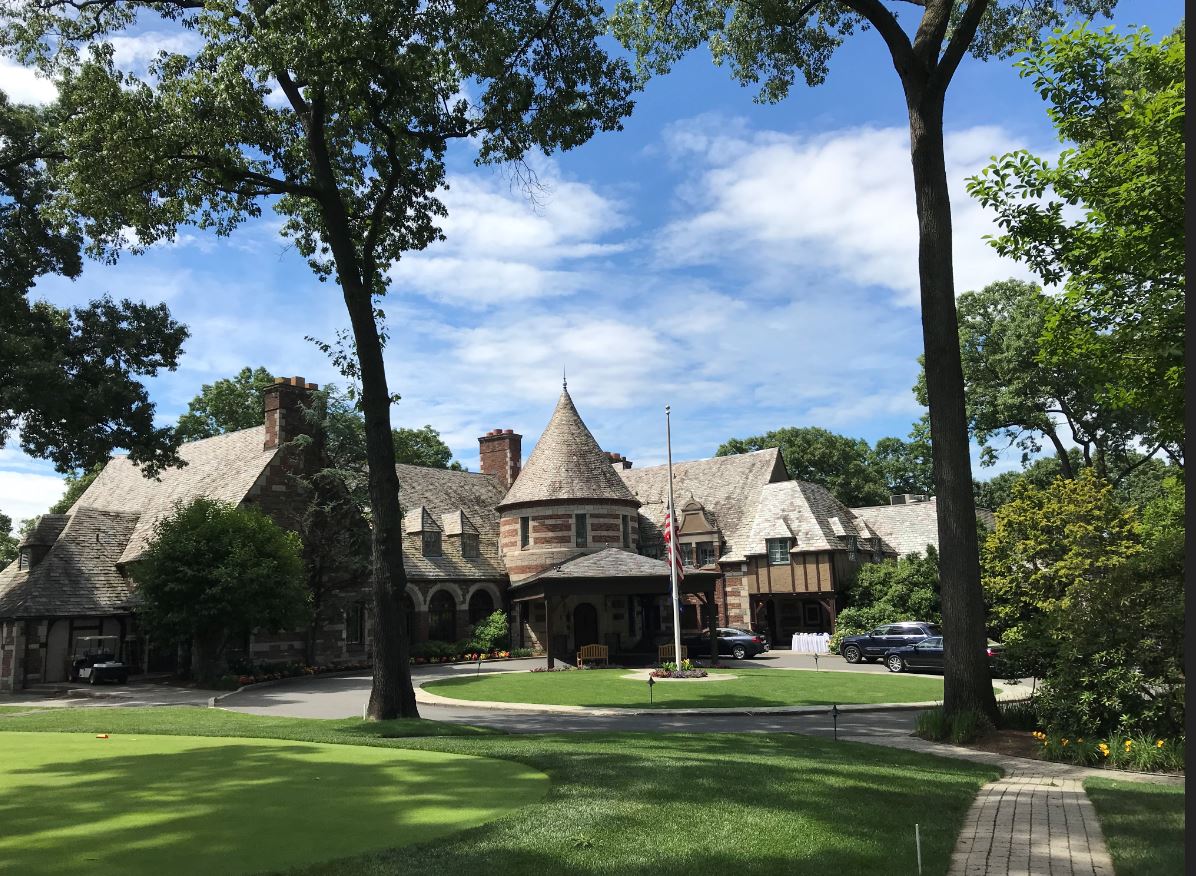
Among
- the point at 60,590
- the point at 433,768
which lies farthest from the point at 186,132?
the point at 60,590

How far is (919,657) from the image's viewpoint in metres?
29.9

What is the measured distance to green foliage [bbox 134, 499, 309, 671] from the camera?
95.5ft

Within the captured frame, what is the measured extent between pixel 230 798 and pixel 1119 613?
12.5m

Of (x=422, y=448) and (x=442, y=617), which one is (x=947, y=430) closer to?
(x=442, y=617)

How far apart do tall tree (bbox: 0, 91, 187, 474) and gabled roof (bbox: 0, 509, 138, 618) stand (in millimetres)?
7339

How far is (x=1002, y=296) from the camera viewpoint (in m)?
46.9

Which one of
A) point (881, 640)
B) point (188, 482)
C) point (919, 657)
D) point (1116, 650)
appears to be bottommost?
point (919, 657)

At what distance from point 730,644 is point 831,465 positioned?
44821 millimetres

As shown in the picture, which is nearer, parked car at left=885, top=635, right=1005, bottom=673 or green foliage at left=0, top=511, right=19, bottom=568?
parked car at left=885, top=635, right=1005, bottom=673

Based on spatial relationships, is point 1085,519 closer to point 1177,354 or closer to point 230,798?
point 1177,354

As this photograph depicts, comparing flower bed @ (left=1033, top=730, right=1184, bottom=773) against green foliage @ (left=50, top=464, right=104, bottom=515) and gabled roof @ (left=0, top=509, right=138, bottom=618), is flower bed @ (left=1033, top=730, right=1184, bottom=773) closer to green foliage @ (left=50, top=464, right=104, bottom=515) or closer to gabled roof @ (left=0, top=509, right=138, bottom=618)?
gabled roof @ (left=0, top=509, right=138, bottom=618)

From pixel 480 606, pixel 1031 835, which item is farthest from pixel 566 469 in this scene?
pixel 1031 835

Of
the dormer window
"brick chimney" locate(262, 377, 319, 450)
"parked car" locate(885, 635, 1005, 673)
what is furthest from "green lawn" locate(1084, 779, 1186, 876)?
the dormer window

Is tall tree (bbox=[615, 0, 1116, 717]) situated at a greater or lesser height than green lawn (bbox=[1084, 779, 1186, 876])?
greater
